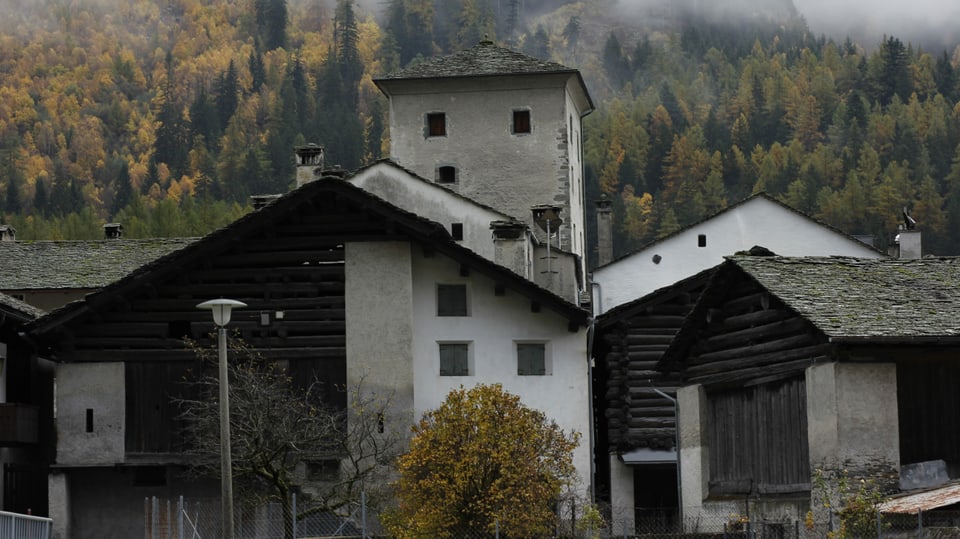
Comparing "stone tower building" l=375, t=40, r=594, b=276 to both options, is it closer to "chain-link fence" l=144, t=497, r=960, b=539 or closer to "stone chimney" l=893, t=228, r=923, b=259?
"stone chimney" l=893, t=228, r=923, b=259

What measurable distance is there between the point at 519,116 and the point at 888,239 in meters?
90.8

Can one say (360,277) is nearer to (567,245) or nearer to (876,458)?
(876,458)

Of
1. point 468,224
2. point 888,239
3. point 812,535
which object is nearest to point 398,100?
point 468,224

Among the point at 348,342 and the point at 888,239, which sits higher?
the point at 888,239

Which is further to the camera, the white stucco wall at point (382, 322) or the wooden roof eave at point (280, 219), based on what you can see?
the wooden roof eave at point (280, 219)

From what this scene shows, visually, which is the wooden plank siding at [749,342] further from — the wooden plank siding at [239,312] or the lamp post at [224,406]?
the lamp post at [224,406]

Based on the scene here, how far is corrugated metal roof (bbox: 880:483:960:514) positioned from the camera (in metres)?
31.2

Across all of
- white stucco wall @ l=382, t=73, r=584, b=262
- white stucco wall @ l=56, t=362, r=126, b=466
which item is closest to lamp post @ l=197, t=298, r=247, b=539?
white stucco wall @ l=56, t=362, r=126, b=466

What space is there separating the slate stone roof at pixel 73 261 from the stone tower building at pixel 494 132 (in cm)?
1750

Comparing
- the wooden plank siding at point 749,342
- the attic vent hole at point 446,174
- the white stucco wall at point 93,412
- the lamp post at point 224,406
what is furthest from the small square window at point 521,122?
the lamp post at point 224,406

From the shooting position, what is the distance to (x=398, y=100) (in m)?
81.3

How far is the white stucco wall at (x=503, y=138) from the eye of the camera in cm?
7962

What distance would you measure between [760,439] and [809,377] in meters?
3.51

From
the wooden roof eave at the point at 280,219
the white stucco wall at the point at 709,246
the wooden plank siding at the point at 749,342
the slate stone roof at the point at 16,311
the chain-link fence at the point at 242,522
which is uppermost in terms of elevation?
the white stucco wall at the point at 709,246
